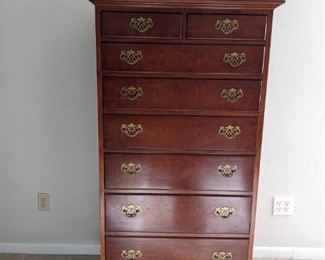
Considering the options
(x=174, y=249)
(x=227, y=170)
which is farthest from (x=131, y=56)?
(x=174, y=249)

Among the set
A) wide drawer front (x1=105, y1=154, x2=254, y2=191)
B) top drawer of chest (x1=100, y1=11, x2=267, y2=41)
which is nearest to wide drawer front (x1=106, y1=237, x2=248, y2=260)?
wide drawer front (x1=105, y1=154, x2=254, y2=191)

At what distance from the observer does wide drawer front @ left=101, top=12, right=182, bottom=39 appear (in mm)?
1315

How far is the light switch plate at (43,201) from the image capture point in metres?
1.97

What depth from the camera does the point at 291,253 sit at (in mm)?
2045

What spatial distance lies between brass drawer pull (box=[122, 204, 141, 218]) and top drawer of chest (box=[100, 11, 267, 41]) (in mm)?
751

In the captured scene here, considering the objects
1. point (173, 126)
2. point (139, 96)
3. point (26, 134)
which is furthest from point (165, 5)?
point (26, 134)

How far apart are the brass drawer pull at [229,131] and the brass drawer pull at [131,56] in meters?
0.46

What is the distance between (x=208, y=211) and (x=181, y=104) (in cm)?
51

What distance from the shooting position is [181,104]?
1.40 metres

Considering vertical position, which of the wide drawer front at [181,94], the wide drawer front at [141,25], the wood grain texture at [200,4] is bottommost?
the wide drawer front at [181,94]

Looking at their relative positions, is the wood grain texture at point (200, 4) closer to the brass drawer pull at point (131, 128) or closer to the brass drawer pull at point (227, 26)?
the brass drawer pull at point (227, 26)

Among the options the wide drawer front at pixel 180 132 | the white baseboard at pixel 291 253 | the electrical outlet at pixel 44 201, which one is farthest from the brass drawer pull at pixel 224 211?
the electrical outlet at pixel 44 201

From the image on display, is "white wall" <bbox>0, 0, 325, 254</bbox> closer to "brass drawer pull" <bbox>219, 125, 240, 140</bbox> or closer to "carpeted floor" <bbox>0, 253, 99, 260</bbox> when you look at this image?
"carpeted floor" <bbox>0, 253, 99, 260</bbox>

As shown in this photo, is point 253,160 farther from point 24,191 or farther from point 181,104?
point 24,191
